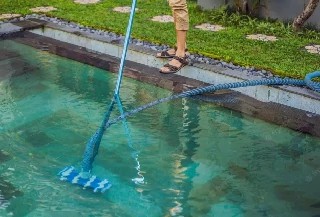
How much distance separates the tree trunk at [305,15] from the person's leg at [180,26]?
6.08 feet

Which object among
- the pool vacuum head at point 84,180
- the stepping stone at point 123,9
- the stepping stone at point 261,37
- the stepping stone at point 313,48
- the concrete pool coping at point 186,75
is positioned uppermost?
the stepping stone at point 123,9

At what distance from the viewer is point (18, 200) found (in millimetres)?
3307

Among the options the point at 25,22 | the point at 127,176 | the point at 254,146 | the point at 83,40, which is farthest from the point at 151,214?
the point at 25,22

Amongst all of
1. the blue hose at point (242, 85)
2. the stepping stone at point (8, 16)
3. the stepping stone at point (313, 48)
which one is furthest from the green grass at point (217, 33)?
the blue hose at point (242, 85)

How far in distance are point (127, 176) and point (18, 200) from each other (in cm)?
75

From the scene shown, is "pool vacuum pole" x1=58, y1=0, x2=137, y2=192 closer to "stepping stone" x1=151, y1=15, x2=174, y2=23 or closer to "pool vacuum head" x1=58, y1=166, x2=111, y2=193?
"pool vacuum head" x1=58, y1=166, x2=111, y2=193

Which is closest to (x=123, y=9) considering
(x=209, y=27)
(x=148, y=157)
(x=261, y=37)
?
(x=209, y=27)

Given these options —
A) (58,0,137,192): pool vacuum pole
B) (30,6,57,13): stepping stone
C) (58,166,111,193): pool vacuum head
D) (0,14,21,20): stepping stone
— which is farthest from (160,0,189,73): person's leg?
(30,6,57,13): stepping stone

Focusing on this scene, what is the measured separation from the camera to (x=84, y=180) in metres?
3.51

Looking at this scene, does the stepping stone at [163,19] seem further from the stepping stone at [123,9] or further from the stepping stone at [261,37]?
the stepping stone at [261,37]

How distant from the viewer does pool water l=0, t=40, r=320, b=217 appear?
3291mm

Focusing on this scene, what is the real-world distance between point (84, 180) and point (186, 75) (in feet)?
6.72

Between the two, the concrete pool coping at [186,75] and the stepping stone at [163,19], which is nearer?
the concrete pool coping at [186,75]

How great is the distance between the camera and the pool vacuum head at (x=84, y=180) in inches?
136
